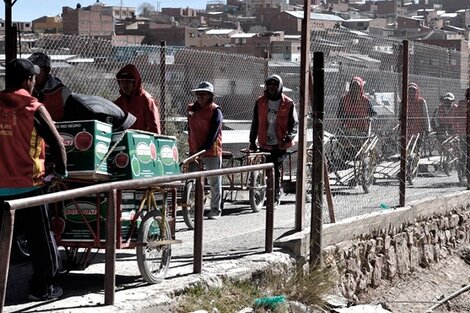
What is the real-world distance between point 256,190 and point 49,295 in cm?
709

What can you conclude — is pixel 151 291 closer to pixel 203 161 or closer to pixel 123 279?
pixel 123 279

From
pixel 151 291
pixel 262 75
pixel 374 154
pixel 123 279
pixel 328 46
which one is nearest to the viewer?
pixel 151 291

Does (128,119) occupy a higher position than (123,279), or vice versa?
(128,119)

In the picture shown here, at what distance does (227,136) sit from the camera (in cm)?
1952

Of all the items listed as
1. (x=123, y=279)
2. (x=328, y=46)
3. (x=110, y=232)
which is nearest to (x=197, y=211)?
(x=123, y=279)

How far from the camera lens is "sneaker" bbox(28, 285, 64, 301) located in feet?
27.5

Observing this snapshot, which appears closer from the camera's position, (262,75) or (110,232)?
(110,232)

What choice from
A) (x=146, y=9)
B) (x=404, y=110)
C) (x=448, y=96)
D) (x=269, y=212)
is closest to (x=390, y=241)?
(x=404, y=110)

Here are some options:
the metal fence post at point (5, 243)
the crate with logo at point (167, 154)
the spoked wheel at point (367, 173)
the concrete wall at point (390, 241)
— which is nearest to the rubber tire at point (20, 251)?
the crate with logo at point (167, 154)

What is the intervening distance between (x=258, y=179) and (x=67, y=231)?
676 cm

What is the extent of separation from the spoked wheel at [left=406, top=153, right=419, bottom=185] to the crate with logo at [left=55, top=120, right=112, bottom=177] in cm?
874

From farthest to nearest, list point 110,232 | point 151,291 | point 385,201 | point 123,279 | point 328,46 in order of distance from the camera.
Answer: point 385,201
point 328,46
point 123,279
point 151,291
point 110,232

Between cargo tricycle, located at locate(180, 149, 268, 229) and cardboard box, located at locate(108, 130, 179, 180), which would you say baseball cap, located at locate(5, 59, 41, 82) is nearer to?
cardboard box, located at locate(108, 130, 179, 180)

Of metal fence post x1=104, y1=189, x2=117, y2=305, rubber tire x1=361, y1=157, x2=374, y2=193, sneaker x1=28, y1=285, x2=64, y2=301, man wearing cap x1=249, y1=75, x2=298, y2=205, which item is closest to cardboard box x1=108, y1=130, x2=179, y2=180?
metal fence post x1=104, y1=189, x2=117, y2=305
